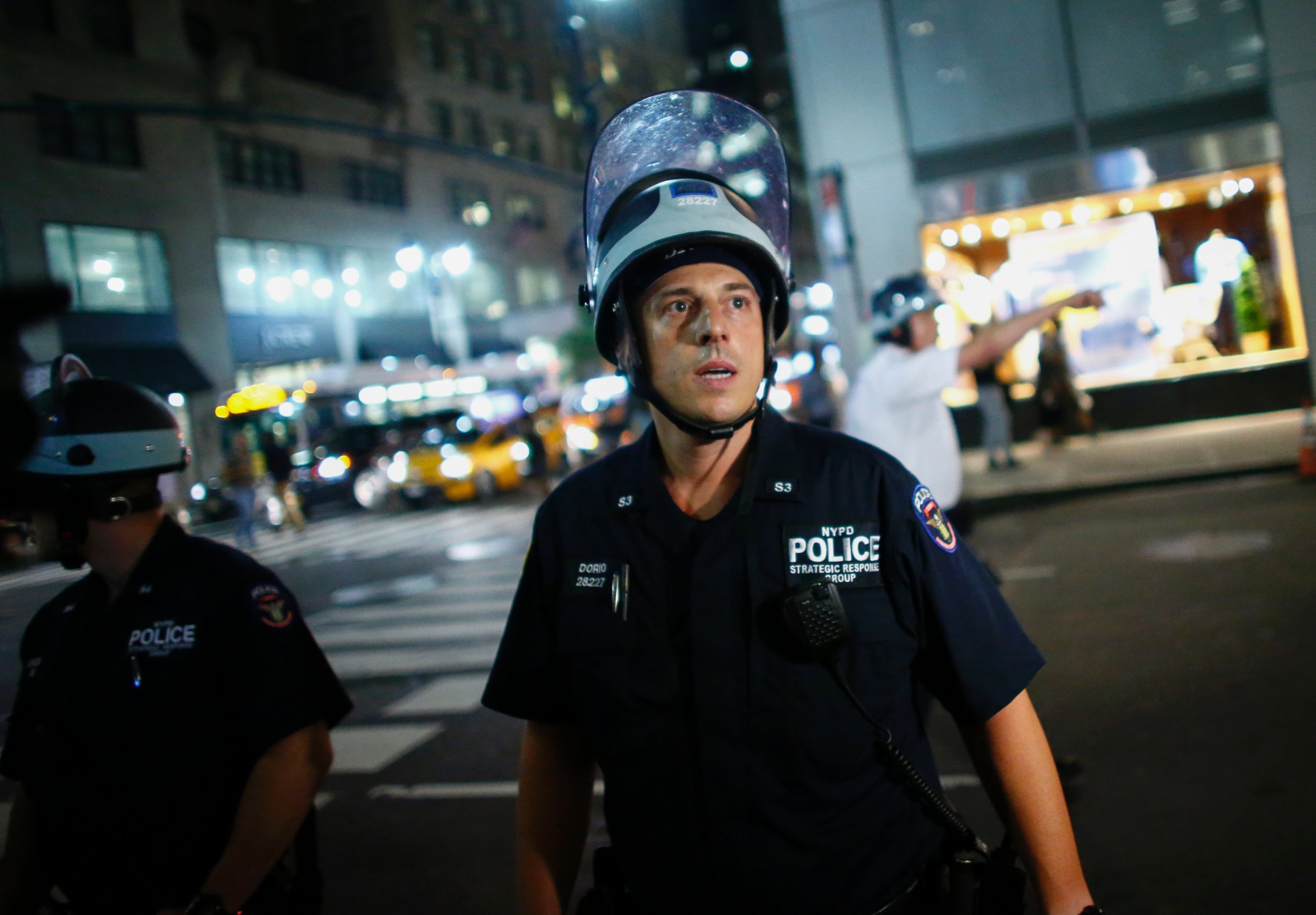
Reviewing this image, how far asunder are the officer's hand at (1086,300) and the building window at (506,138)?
1227 centimetres

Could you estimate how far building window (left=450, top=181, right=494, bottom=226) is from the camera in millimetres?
6434

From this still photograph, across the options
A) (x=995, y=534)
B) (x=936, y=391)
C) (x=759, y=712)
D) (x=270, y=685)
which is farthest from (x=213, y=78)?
(x=995, y=534)

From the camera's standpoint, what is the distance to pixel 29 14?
1.99 metres

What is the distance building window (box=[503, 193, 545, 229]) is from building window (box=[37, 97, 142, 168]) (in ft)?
33.5

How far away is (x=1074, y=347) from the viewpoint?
1630cm

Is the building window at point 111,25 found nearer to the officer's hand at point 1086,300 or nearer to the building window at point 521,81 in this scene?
the officer's hand at point 1086,300

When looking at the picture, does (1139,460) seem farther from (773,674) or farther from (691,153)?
(773,674)

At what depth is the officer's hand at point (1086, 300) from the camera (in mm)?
3592

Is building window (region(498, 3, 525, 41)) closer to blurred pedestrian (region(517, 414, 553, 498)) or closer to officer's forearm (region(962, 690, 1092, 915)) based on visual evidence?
blurred pedestrian (region(517, 414, 553, 498))

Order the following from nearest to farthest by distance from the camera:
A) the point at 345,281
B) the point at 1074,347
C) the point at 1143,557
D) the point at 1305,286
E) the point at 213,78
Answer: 1. the point at 213,78
2. the point at 345,281
3. the point at 1143,557
4. the point at 1305,286
5. the point at 1074,347

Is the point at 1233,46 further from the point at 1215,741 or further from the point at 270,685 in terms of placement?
the point at 270,685

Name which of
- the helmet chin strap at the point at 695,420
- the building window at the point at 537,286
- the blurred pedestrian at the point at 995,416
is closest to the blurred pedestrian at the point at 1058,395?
the blurred pedestrian at the point at 995,416

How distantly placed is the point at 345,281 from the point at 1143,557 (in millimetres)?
7069

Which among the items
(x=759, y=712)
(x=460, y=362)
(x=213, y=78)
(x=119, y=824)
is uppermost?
(x=213, y=78)
